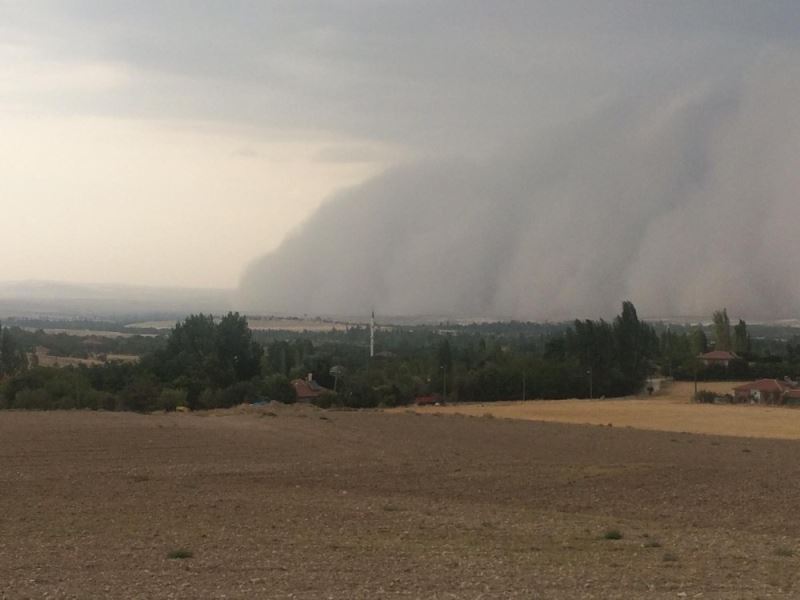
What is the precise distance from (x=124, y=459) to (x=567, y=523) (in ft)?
43.6

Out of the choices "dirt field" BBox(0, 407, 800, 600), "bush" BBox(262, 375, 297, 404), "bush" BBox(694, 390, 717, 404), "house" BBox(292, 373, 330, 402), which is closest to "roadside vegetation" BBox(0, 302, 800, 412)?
"bush" BBox(262, 375, 297, 404)

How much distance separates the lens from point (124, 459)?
2548 centimetres

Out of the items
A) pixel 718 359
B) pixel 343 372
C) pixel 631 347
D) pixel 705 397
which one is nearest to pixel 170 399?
pixel 343 372

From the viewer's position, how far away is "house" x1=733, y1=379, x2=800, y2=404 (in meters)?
73.7

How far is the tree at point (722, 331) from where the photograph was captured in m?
135

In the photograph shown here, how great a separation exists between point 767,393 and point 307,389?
119 ft

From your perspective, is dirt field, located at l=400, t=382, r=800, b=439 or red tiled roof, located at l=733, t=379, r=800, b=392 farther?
red tiled roof, located at l=733, t=379, r=800, b=392

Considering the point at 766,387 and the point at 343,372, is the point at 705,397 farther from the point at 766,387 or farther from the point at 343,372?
the point at 343,372

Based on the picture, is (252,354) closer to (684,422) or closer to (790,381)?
(684,422)

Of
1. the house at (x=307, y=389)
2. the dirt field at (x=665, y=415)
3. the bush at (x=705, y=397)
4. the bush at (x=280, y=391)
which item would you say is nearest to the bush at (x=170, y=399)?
the bush at (x=280, y=391)

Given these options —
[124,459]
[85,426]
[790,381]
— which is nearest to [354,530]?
[124,459]

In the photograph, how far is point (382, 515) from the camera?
58.1ft

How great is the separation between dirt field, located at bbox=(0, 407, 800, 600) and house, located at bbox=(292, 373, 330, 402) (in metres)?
30.9

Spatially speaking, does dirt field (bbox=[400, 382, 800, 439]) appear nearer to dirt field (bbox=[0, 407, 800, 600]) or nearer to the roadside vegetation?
the roadside vegetation
